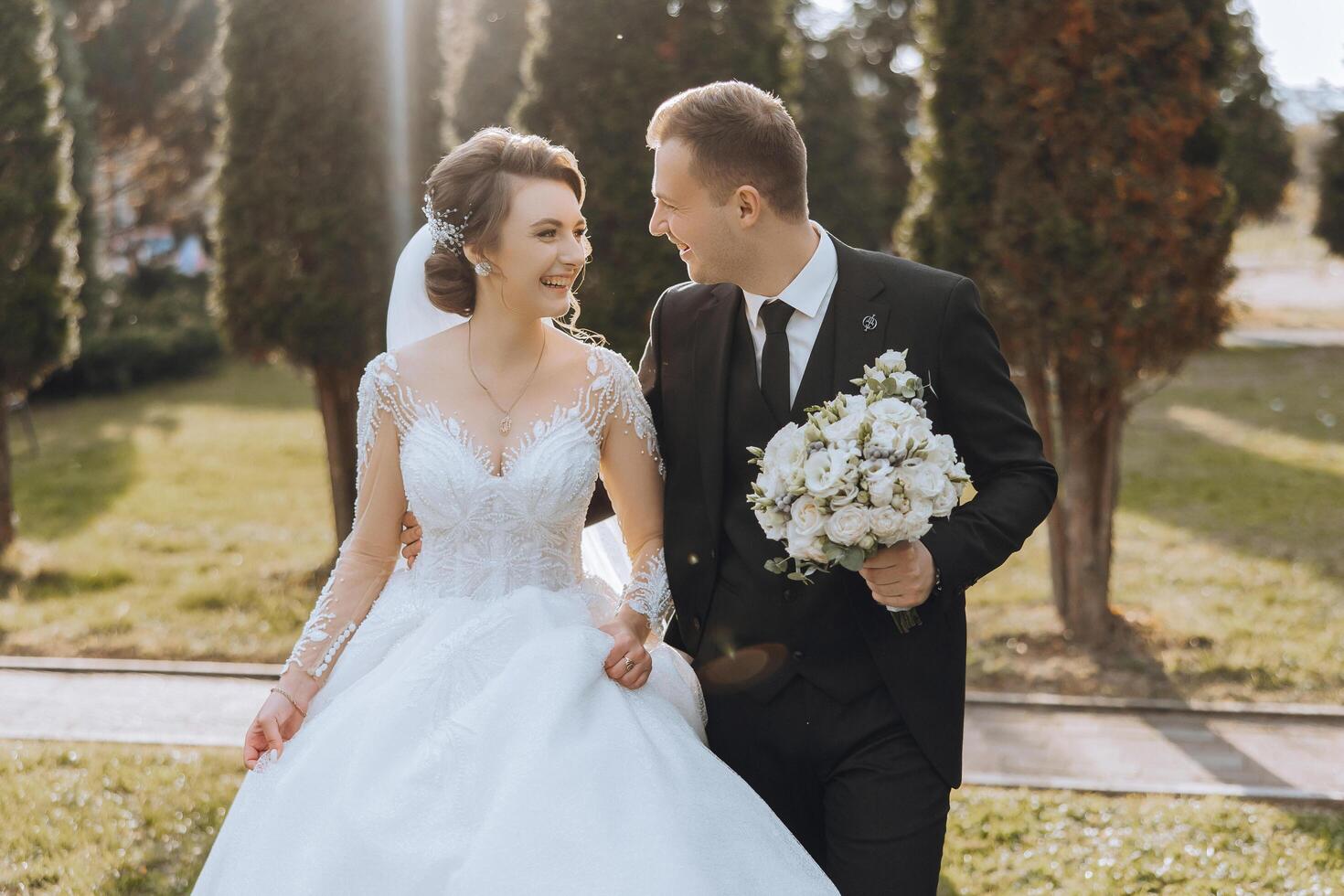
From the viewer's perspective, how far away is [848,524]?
2494 millimetres

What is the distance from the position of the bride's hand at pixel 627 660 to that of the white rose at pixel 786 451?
73cm

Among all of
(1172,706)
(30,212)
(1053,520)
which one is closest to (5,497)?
(30,212)

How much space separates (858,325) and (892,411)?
0.52 meters

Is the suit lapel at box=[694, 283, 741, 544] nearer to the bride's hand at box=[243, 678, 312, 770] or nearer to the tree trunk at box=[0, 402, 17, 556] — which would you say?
the bride's hand at box=[243, 678, 312, 770]

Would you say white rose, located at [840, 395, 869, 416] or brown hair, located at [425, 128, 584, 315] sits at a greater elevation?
brown hair, located at [425, 128, 584, 315]

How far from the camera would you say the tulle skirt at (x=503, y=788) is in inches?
104

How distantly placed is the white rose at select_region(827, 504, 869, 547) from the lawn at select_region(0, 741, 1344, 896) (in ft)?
9.16

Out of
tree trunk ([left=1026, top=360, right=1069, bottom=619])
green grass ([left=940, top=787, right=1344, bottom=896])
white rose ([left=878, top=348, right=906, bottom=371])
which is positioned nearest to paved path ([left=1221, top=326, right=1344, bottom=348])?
tree trunk ([left=1026, top=360, right=1069, bottom=619])

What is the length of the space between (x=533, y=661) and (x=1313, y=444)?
14.5 metres

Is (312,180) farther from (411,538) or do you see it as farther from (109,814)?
(411,538)

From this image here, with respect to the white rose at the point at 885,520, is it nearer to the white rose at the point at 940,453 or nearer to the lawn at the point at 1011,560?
the white rose at the point at 940,453

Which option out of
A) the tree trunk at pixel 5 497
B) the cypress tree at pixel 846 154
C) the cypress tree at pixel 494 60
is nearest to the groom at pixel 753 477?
the tree trunk at pixel 5 497

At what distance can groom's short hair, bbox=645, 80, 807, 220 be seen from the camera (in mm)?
3100

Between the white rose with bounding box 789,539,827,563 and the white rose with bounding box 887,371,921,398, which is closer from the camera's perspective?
the white rose with bounding box 789,539,827,563
